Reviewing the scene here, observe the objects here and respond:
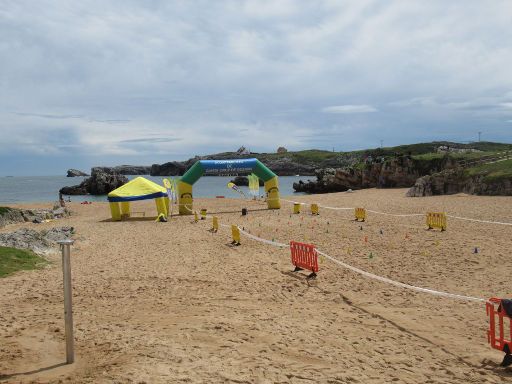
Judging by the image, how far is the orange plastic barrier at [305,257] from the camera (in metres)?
11.5

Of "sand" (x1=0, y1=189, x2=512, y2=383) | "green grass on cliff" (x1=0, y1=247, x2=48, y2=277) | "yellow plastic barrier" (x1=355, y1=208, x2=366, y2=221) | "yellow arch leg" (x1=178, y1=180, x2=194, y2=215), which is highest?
"yellow arch leg" (x1=178, y1=180, x2=194, y2=215)

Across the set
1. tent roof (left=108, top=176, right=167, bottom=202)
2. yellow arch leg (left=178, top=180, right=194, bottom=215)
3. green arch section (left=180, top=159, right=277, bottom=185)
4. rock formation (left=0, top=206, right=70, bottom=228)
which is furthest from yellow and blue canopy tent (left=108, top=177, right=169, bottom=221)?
rock formation (left=0, top=206, right=70, bottom=228)

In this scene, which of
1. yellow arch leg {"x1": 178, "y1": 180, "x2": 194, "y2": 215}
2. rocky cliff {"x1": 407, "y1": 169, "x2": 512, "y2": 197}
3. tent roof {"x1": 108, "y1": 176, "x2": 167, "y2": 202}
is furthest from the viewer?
rocky cliff {"x1": 407, "y1": 169, "x2": 512, "y2": 197}

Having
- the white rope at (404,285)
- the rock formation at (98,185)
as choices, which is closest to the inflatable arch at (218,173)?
the white rope at (404,285)

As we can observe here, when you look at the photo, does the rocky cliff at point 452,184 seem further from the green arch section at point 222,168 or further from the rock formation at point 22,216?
the rock formation at point 22,216

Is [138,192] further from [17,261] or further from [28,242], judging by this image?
[17,261]

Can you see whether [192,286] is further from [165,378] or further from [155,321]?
[165,378]

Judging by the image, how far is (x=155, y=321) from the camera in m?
7.98

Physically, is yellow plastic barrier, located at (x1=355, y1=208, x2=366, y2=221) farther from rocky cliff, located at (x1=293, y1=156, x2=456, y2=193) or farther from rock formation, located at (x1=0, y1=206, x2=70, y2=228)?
rocky cliff, located at (x1=293, y1=156, x2=456, y2=193)

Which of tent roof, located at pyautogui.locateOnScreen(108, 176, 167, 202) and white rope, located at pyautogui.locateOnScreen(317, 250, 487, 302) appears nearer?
white rope, located at pyautogui.locateOnScreen(317, 250, 487, 302)

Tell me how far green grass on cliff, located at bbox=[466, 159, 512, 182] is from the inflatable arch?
17.3 m

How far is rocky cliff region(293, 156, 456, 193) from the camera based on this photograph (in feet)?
170

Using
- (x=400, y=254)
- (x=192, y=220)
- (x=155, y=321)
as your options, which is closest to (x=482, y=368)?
(x=155, y=321)

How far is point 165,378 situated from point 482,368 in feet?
14.6
